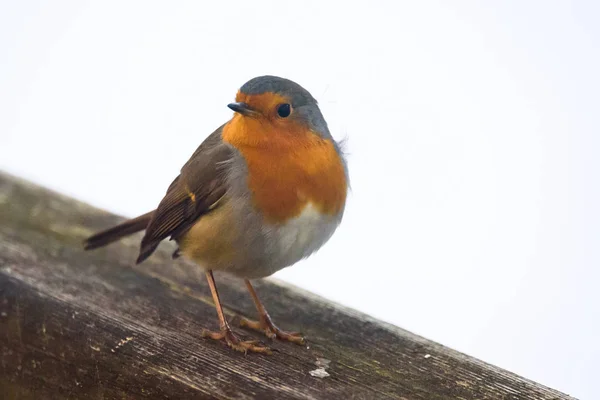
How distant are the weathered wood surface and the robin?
0.13 metres

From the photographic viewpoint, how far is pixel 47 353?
7.07ft

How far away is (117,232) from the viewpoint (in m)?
2.88

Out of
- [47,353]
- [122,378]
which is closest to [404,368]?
[122,378]

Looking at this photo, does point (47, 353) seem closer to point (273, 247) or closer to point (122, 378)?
point (122, 378)

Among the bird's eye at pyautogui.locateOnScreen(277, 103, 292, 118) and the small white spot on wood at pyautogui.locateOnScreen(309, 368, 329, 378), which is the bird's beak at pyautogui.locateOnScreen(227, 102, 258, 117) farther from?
the small white spot on wood at pyautogui.locateOnScreen(309, 368, 329, 378)

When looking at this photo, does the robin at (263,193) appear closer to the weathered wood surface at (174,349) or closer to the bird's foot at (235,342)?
the bird's foot at (235,342)

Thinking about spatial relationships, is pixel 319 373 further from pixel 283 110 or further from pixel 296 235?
pixel 283 110

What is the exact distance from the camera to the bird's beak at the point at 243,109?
244 cm

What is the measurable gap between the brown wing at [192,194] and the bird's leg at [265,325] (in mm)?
320

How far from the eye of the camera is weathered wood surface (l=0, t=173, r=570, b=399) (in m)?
2.00

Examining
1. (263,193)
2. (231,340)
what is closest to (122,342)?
(231,340)

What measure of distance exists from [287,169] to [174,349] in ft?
2.27

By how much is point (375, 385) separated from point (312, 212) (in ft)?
2.12

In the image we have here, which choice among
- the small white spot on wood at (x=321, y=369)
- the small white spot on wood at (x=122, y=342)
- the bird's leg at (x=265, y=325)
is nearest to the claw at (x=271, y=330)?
the bird's leg at (x=265, y=325)
